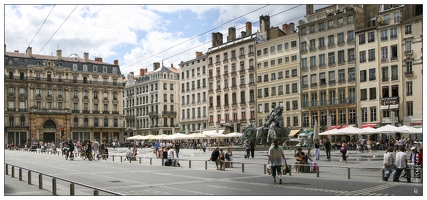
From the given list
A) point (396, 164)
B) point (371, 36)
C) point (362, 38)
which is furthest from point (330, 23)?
point (396, 164)

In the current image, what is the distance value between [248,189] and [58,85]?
8673cm

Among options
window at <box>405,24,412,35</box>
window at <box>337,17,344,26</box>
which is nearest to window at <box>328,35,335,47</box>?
window at <box>337,17,344,26</box>

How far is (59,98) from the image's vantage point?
9825 cm

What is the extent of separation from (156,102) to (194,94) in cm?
1819

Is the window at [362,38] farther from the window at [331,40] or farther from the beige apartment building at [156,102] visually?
the beige apartment building at [156,102]

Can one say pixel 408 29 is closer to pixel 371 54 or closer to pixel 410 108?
pixel 371 54

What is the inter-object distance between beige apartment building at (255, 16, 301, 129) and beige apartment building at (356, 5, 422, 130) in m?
10.8

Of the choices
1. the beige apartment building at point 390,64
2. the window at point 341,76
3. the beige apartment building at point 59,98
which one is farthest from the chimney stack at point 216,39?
the beige apartment building at point 390,64

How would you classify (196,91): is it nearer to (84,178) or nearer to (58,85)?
(58,85)

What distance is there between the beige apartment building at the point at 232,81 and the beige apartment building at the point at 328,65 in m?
10.7

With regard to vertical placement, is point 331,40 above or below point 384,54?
above

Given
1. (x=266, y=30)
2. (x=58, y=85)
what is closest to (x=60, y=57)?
(x=58, y=85)

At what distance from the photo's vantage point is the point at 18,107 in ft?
301

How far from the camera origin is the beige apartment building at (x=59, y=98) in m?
90.9
